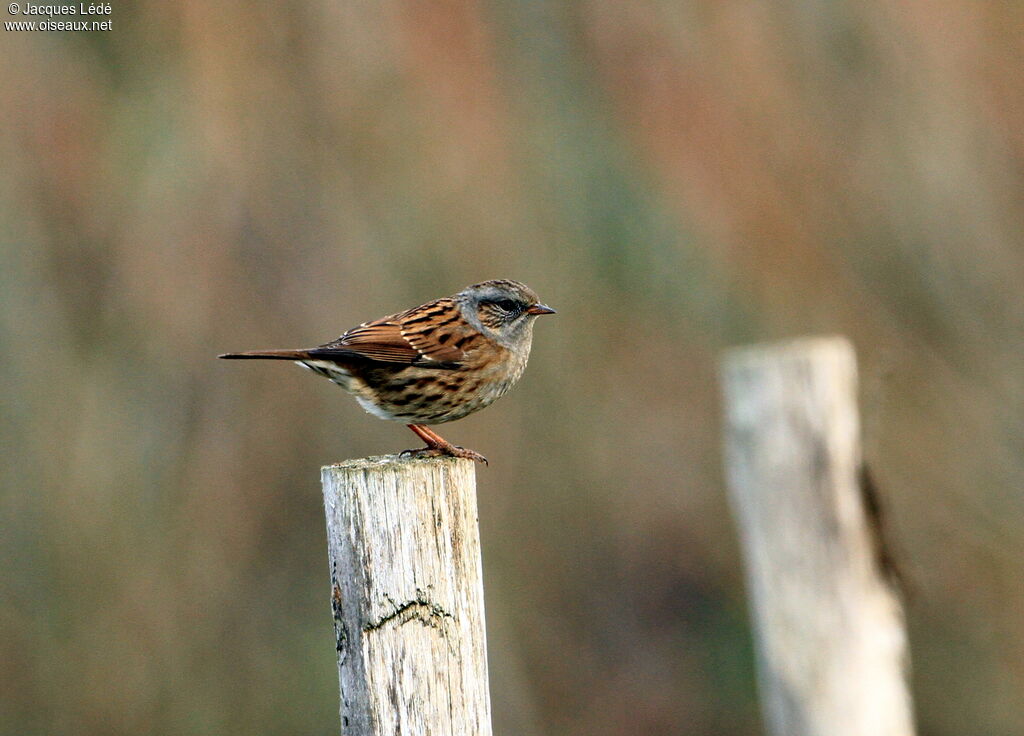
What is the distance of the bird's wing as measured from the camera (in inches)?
199

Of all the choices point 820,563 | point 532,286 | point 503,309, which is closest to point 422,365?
point 503,309

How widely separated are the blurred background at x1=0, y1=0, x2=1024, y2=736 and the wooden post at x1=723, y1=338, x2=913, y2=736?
3.88ft

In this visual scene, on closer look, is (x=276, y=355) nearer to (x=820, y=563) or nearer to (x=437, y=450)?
Answer: (x=437, y=450)

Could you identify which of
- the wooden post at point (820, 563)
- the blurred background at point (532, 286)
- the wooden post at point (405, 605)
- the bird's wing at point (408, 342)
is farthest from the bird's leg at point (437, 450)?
the blurred background at point (532, 286)

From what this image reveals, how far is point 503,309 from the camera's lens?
5547 millimetres

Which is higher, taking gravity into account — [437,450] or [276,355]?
[276,355]

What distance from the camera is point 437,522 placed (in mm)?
3211

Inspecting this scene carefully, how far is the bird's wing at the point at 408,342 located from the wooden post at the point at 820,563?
1.27 meters

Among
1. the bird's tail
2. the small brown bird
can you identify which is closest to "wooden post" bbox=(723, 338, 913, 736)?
the small brown bird

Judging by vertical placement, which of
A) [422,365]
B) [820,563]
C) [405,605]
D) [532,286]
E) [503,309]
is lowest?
[820,563]

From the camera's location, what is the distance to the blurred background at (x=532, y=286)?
7.76 m

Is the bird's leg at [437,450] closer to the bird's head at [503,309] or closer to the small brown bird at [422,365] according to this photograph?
the small brown bird at [422,365]

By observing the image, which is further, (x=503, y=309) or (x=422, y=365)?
(x=503, y=309)

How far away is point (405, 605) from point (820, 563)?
103 inches
